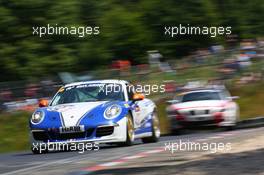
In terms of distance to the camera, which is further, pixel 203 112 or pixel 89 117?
pixel 203 112

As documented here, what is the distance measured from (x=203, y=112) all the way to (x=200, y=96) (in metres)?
1.51

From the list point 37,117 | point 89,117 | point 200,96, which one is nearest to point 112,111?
point 89,117

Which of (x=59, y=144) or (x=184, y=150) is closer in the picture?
(x=184, y=150)

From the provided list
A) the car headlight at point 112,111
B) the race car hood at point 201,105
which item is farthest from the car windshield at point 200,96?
the car headlight at point 112,111

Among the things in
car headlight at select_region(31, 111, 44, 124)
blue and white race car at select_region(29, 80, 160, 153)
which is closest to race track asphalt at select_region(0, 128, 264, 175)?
blue and white race car at select_region(29, 80, 160, 153)

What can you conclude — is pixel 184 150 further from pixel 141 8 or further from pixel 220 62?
pixel 141 8

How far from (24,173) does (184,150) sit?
10.3ft

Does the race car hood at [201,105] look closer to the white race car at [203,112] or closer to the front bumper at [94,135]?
the white race car at [203,112]

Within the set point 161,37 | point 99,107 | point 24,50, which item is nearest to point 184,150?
point 99,107

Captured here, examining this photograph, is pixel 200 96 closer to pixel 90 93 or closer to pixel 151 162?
pixel 90 93

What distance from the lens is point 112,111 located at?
47.5 ft

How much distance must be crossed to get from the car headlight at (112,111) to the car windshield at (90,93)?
64cm

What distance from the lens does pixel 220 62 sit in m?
30.6

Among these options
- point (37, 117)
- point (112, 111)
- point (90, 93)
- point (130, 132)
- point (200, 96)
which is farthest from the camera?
point (200, 96)
